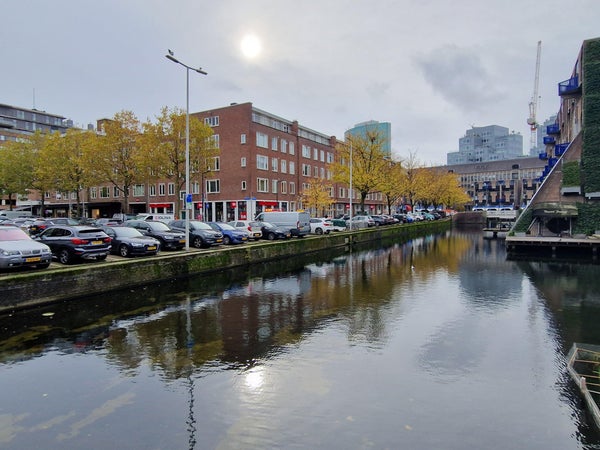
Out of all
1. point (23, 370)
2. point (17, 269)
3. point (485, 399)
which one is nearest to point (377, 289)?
point (485, 399)

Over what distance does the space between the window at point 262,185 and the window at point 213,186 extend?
5638mm

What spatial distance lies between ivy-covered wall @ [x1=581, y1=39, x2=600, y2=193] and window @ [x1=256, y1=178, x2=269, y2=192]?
36.5 m

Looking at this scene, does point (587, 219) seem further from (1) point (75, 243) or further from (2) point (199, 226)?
(1) point (75, 243)

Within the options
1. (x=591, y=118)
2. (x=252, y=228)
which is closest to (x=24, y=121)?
(x=252, y=228)

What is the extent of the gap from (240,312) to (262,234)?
20.9 meters

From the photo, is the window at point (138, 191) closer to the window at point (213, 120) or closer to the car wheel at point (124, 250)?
the window at point (213, 120)

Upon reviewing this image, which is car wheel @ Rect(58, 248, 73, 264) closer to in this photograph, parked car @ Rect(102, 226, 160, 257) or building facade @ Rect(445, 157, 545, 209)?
parked car @ Rect(102, 226, 160, 257)

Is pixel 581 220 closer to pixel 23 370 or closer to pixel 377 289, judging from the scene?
pixel 377 289

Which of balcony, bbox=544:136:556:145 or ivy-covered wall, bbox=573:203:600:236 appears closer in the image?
ivy-covered wall, bbox=573:203:600:236

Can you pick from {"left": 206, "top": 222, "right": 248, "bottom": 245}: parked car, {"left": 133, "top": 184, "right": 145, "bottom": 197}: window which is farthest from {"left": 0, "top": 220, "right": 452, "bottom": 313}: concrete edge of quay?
{"left": 133, "top": 184, "right": 145, "bottom": 197}: window

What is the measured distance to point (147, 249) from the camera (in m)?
20.2

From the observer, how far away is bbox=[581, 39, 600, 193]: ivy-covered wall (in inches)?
1480

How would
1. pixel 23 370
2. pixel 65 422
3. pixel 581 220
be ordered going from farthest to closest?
pixel 581 220 → pixel 23 370 → pixel 65 422

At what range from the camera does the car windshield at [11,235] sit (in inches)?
600
